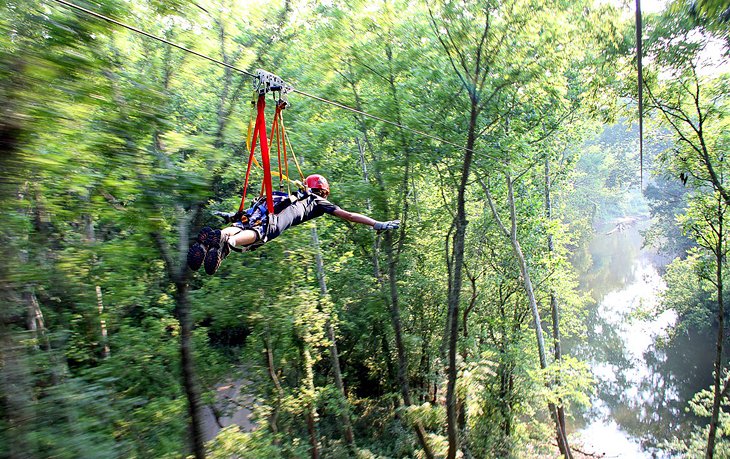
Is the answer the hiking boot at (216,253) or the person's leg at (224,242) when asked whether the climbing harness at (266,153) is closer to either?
the person's leg at (224,242)

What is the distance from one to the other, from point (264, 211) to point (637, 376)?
18.7 metres

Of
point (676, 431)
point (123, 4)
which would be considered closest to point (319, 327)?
point (123, 4)

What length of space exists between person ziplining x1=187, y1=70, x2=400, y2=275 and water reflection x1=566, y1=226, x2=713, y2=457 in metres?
11.2

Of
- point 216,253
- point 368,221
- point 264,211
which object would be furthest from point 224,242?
point 368,221

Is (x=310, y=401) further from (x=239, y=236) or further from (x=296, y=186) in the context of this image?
(x=239, y=236)

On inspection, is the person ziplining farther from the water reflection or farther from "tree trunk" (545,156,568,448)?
the water reflection

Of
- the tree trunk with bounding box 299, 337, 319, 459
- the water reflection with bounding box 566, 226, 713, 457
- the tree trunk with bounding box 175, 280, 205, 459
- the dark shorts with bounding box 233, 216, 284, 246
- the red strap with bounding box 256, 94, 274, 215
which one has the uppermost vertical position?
the red strap with bounding box 256, 94, 274, 215

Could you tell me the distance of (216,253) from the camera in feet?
10.1

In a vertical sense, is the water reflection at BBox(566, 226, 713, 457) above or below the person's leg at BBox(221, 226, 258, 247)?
below

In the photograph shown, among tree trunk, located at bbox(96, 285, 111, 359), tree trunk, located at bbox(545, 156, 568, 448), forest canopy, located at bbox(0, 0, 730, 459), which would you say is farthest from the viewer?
tree trunk, located at bbox(545, 156, 568, 448)

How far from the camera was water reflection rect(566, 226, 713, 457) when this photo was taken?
45.9 ft

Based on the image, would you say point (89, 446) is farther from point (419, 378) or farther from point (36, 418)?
point (419, 378)

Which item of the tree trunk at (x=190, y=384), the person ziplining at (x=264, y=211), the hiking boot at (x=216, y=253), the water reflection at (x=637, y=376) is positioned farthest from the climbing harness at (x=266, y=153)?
the water reflection at (x=637, y=376)

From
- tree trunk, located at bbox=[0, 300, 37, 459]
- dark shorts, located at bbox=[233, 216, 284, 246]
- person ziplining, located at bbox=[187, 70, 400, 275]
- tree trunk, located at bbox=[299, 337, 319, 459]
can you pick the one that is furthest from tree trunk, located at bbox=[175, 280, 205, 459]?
tree trunk, located at bbox=[299, 337, 319, 459]
